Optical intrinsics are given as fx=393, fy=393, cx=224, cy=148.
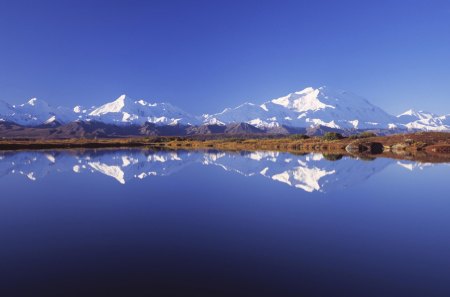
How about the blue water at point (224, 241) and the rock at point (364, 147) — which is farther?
the rock at point (364, 147)

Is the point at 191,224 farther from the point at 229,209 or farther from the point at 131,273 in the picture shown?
Answer: the point at 131,273

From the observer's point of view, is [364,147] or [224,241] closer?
[224,241]

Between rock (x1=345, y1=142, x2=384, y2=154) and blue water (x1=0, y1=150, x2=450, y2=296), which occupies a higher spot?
rock (x1=345, y1=142, x2=384, y2=154)

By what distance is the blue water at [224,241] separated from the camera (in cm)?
1105

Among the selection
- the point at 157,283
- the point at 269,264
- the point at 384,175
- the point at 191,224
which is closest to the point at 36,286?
the point at 157,283

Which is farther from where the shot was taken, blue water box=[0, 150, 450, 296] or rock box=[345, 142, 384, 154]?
rock box=[345, 142, 384, 154]

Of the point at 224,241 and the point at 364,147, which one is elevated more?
the point at 364,147

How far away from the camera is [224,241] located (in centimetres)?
1510

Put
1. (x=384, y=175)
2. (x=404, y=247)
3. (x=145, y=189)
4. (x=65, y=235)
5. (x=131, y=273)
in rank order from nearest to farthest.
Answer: (x=131, y=273) < (x=404, y=247) < (x=65, y=235) < (x=145, y=189) < (x=384, y=175)

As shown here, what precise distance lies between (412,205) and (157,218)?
14.9m

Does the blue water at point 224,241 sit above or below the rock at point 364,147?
below

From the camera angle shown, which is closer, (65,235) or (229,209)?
(65,235)

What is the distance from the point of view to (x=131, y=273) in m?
11.7

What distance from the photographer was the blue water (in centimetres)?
1105
